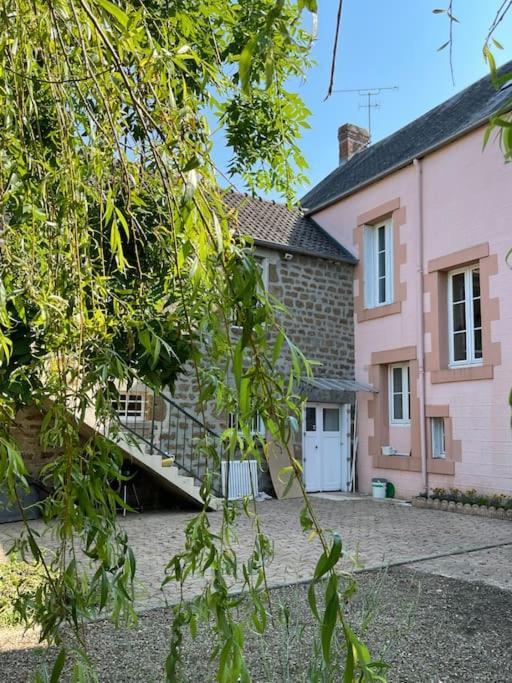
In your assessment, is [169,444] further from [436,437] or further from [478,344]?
Answer: [478,344]

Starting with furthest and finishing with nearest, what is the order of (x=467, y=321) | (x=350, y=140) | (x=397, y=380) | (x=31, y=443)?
(x=350, y=140) → (x=397, y=380) → (x=467, y=321) → (x=31, y=443)

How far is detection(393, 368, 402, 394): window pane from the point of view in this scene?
1118 cm

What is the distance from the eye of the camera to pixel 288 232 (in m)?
12.2

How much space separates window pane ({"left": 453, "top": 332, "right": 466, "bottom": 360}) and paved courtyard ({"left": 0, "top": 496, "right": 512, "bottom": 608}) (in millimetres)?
2559

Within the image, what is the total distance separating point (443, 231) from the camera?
1008 cm

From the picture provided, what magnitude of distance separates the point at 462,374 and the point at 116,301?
334 inches

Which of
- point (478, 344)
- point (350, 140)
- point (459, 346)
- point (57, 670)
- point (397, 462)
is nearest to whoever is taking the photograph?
point (57, 670)

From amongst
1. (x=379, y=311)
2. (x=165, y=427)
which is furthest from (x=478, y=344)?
(x=165, y=427)

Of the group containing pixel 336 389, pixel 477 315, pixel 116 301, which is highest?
pixel 477 315

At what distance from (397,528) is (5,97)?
23.6 ft

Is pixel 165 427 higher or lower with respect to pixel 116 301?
lower

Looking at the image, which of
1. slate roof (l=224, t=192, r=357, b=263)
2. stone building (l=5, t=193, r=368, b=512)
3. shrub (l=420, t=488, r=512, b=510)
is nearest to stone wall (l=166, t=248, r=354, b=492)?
stone building (l=5, t=193, r=368, b=512)

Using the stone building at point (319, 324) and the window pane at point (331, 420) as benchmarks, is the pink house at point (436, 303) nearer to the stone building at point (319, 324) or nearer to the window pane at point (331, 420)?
the stone building at point (319, 324)

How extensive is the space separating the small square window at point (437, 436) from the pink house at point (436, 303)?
0.02 meters
